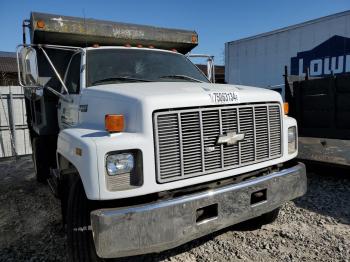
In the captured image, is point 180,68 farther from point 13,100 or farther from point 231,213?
point 13,100

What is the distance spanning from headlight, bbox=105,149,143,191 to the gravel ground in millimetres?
1188

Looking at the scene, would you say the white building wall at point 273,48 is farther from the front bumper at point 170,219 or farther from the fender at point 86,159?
the fender at point 86,159

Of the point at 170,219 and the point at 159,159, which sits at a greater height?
the point at 159,159

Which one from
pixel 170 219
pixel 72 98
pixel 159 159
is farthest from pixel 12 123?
pixel 170 219

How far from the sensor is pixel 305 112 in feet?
19.8

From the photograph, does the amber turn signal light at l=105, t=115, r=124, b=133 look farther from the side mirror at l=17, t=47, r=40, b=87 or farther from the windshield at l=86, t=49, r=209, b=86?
the side mirror at l=17, t=47, r=40, b=87

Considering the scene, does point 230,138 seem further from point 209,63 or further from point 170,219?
point 209,63

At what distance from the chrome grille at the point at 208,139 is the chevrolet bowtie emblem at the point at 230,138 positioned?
0.03 meters

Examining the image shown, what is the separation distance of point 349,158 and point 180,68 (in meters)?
2.81

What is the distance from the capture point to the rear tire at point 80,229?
2.92 metres

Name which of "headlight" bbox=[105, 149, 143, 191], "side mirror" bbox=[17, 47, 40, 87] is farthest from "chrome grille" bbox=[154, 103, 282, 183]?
"side mirror" bbox=[17, 47, 40, 87]

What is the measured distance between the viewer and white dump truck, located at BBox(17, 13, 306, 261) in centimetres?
265

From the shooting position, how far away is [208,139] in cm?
298

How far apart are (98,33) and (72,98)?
5.24 feet
